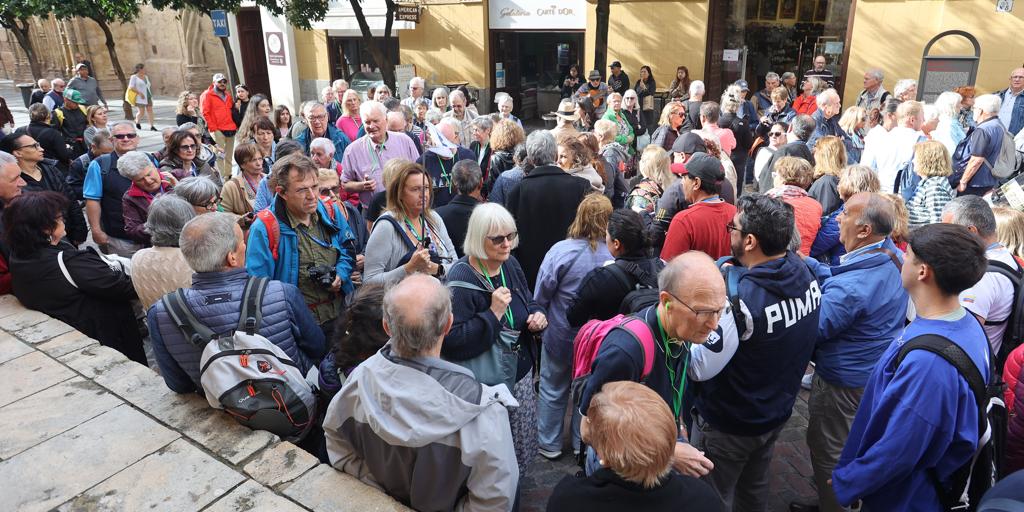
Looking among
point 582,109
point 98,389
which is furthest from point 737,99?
point 98,389

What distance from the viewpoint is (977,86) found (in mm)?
12641

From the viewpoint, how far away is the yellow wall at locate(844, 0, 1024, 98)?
1219 centimetres

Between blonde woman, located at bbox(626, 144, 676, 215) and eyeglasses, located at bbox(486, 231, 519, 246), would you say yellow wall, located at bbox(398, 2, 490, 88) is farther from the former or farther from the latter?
eyeglasses, located at bbox(486, 231, 519, 246)

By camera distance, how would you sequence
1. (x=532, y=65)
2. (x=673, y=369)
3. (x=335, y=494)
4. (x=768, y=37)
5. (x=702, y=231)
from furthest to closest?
(x=532, y=65)
(x=768, y=37)
(x=702, y=231)
(x=673, y=369)
(x=335, y=494)

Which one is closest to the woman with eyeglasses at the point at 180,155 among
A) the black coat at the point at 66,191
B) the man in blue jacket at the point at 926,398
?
the black coat at the point at 66,191

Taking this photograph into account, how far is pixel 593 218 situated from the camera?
376 centimetres

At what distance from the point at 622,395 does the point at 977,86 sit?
47.6 ft

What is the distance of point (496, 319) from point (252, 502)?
1320 mm

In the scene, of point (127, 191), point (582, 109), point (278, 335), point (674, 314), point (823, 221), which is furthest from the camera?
point (582, 109)

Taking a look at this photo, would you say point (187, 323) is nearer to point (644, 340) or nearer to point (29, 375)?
point (29, 375)

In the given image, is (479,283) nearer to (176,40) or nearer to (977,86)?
(977,86)

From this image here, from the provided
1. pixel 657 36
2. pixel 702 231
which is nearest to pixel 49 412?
pixel 702 231

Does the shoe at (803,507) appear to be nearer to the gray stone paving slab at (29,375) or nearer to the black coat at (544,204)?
the black coat at (544,204)

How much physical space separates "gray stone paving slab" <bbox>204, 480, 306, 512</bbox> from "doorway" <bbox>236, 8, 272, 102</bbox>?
70.9 feet
